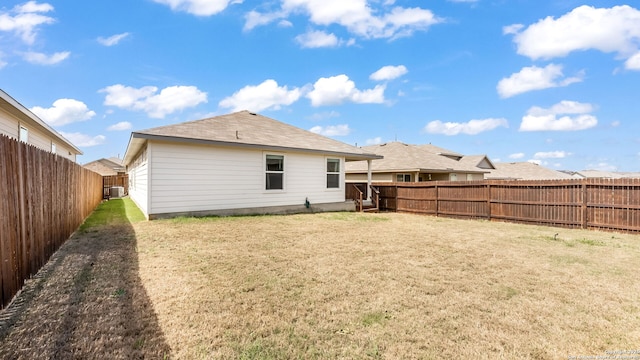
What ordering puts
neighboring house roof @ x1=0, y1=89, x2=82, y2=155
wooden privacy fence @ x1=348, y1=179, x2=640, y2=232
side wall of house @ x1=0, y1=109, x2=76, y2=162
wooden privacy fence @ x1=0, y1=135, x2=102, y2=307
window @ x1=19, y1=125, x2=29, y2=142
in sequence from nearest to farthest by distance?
wooden privacy fence @ x1=0, y1=135, x2=102, y2=307
neighboring house roof @ x1=0, y1=89, x2=82, y2=155
side wall of house @ x1=0, y1=109, x2=76, y2=162
wooden privacy fence @ x1=348, y1=179, x2=640, y2=232
window @ x1=19, y1=125, x2=29, y2=142

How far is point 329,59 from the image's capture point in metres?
17.9

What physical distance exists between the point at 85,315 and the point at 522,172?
4304 centimetres

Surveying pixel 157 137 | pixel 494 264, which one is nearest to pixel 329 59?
pixel 157 137

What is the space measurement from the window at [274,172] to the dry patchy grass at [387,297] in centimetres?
495

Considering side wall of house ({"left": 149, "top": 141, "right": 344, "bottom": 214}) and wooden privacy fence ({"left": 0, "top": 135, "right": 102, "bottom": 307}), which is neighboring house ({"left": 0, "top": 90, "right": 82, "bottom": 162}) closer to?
wooden privacy fence ({"left": 0, "top": 135, "right": 102, "bottom": 307})

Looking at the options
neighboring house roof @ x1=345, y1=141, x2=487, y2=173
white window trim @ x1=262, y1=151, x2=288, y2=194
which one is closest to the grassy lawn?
white window trim @ x1=262, y1=151, x2=288, y2=194

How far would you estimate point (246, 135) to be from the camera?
38.4 feet

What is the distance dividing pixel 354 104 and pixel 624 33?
52.6ft

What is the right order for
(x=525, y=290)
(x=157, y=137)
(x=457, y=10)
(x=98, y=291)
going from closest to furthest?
(x=98, y=291)
(x=525, y=290)
(x=157, y=137)
(x=457, y=10)

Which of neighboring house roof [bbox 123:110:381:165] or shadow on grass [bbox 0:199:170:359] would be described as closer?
shadow on grass [bbox 0:199:170:359]

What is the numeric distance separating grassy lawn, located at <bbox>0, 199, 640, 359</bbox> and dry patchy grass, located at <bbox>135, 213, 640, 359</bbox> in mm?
18

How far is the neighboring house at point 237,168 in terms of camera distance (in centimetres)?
938

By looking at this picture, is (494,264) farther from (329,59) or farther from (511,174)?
(511,174)

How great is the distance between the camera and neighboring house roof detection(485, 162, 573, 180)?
34.2 m
